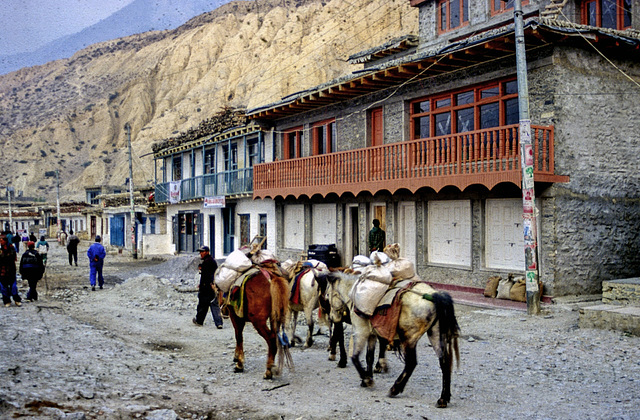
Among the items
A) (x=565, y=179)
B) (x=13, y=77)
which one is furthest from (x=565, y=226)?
(x=13, y=77)

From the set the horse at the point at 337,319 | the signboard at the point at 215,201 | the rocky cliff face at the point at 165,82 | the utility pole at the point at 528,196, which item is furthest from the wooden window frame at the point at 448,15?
the rocky cliff face at the point at 165,82

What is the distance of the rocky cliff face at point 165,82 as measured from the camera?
63.5 metres

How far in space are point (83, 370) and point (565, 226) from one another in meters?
11.0

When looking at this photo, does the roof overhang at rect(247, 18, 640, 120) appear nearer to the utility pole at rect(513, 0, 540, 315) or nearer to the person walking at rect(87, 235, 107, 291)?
the utility pole at rect(513, 0, 540, 315)

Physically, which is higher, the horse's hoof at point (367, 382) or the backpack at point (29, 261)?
the backpack at point (29, 261)

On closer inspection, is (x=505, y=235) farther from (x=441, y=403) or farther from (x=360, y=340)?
(x=441, y=403)

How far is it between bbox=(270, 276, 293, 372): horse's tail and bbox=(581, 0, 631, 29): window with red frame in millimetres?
13308

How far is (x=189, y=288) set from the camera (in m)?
17.8

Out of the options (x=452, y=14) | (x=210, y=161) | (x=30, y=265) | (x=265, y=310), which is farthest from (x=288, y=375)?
(x=210, y=161)

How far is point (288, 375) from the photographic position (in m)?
7.84

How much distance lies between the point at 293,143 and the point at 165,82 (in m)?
74.0

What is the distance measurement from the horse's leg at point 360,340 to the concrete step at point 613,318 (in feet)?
17.7

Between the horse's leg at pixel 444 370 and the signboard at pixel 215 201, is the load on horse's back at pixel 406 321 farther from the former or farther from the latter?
the signboard at pixel 215 201

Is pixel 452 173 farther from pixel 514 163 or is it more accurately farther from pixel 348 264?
pixel 348 264
